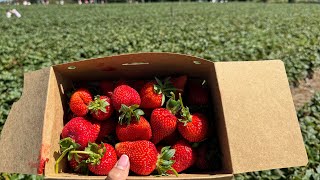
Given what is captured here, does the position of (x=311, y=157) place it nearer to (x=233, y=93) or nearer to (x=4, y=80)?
(x=233, y=93)

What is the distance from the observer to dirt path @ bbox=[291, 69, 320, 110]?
4532 mm

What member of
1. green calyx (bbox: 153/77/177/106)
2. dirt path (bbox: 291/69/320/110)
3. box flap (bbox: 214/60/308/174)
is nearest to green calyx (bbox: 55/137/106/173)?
green calyx (bbox: 153/77/177/106)

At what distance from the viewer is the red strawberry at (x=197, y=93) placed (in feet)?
4.99

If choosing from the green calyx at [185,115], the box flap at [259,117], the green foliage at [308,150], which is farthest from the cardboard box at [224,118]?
the green foliage at [308,150]

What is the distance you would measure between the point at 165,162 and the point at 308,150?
87.7 inches

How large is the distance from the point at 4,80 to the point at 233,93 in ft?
12.7

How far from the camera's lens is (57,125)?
1.37 meters

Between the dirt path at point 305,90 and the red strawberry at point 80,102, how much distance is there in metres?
3.40

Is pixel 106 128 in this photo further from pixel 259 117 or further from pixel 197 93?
pixel 259 117

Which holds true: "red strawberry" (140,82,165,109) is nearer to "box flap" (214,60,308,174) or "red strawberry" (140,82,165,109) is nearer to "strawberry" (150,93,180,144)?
Result: "strawberry" (150,93,180,144)

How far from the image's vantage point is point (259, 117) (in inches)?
48.7

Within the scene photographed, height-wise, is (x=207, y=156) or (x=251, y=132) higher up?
(x=251, y=132)

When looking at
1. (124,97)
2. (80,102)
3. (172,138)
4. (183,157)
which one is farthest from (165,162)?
(80,102)

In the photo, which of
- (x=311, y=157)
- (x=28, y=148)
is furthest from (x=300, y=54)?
(x=28, y=148)
